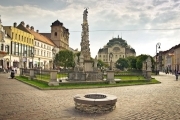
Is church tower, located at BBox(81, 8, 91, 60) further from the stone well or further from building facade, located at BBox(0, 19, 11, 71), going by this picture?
building facade, located at BBox(0, 19, 11, 71)

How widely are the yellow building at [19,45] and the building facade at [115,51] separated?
93507 millimetres

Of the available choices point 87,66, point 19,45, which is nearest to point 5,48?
point 19,45

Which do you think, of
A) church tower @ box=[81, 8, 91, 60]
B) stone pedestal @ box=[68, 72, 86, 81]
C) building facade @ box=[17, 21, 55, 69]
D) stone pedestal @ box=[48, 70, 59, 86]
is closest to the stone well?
stone pedestal @ box=[48, 70, 59, 86]

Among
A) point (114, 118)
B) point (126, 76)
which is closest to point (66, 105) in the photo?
point (114, 118)

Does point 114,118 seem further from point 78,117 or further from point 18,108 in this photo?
point 18,108

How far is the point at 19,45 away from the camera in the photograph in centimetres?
5656

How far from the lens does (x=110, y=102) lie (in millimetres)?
8945

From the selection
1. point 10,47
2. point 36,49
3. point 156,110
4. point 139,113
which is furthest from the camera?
point 36,49

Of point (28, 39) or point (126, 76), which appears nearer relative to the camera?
point (126, 76)

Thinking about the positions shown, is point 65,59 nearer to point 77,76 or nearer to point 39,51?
point 39,51

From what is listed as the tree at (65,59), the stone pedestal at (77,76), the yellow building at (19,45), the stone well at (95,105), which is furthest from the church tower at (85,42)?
the tree at (65,59)

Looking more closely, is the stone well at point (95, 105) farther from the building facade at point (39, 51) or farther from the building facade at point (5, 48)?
the building facade at point (39, 51)

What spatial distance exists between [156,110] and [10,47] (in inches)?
1935

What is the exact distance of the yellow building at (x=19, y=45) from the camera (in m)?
52.9
